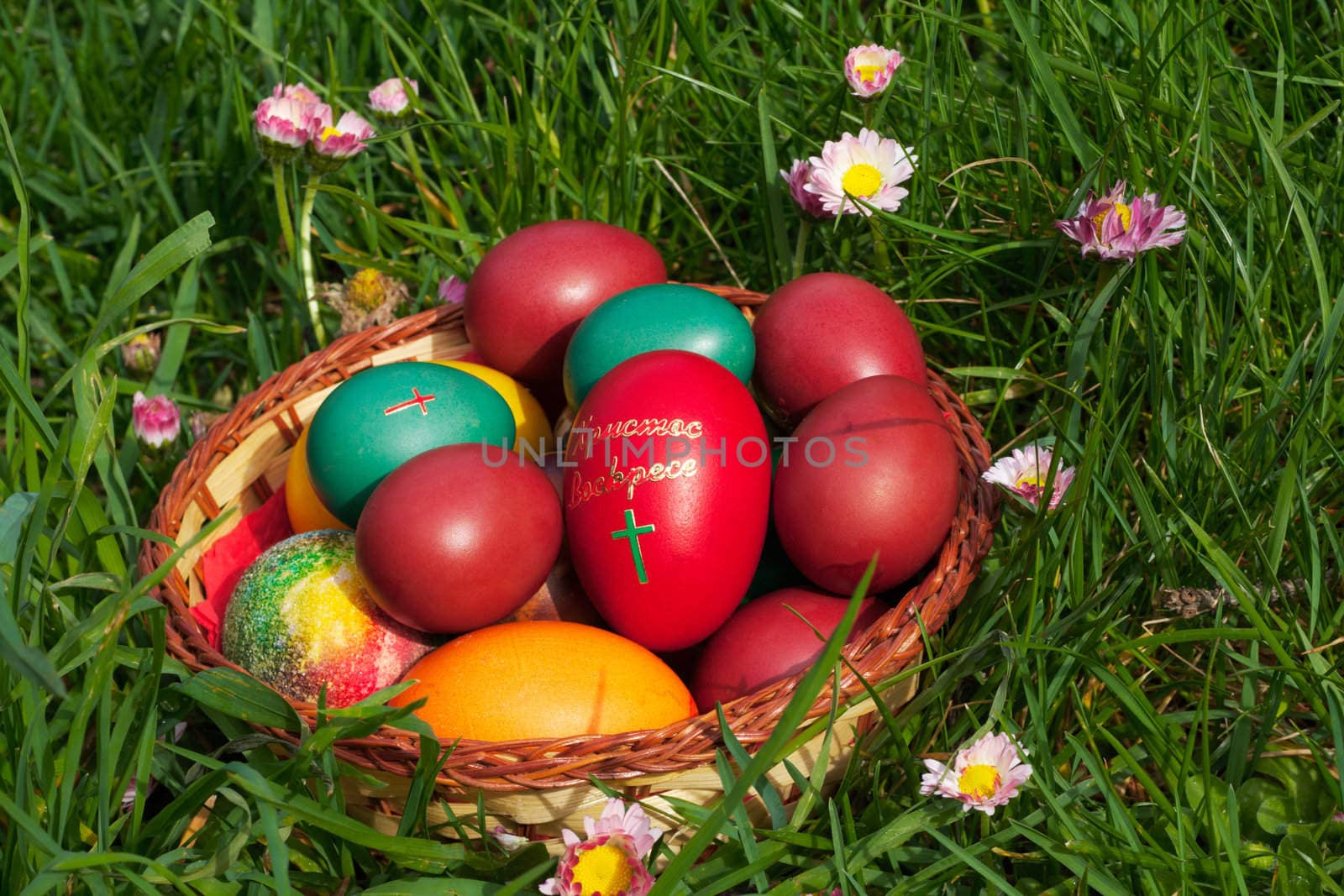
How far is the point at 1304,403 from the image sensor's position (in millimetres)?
1574

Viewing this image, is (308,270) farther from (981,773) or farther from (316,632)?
(981,773)

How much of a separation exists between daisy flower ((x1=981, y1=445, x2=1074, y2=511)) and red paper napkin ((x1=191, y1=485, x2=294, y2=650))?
119 centimetres

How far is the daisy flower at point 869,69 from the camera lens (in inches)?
79.5

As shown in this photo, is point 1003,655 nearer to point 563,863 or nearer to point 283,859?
point 563,863

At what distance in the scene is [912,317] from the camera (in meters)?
2.23

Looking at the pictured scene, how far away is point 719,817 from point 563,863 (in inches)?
10.8

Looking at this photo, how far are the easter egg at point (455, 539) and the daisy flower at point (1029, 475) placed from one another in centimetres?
66

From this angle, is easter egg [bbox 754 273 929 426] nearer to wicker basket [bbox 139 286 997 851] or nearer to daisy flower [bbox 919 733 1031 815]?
wicker basket [bbox 139 286 997 851]

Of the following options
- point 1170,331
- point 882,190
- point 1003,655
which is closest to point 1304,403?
point 1170,331

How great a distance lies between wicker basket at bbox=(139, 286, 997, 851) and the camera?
1428 millimetres

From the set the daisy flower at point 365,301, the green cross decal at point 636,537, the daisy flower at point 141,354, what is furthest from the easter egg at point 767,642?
the daisy flower at point 141,354

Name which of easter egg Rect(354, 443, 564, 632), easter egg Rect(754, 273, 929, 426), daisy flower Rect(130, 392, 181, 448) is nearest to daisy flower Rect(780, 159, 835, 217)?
easter egg Rect(754, 273, 929, 426)

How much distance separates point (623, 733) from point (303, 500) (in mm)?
872

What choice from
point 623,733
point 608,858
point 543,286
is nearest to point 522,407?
point 543,286
